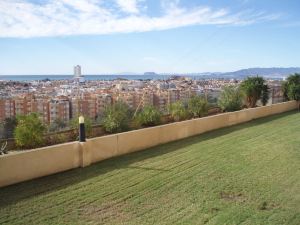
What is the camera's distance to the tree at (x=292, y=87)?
18.5 meters

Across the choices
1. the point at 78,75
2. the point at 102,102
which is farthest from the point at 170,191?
the point at 78,75

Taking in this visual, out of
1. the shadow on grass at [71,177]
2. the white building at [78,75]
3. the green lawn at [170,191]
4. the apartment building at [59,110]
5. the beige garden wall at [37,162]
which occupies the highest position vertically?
the white building at [78,75]

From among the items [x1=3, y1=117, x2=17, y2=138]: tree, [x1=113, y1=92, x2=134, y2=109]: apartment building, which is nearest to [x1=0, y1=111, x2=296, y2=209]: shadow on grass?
[x1=113, y1=92, x2=134, y2=109]: apartment building

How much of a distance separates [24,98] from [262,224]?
5.56 m

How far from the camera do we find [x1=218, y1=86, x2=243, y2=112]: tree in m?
14.2

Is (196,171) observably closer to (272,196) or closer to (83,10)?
(272,196)

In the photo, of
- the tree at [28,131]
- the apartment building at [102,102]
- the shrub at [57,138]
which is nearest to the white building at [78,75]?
the apartment building at [102,102]

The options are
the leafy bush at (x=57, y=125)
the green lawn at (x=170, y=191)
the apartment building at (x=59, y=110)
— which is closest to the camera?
the green lawn at (x=170, y=191)

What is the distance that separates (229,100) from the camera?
14.2 meters

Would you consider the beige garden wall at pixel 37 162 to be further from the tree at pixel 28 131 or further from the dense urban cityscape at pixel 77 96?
the dense urban cityscape at pixel 77 96

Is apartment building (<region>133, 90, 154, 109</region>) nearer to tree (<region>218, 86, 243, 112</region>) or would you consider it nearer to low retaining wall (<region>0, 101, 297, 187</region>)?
low retaining wall (<region>0, 101, 297, 187</region>)

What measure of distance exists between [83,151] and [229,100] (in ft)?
29.4

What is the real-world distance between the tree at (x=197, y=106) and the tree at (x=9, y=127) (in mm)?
6315

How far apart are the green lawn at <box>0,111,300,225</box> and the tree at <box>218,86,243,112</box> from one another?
6.11 metres
